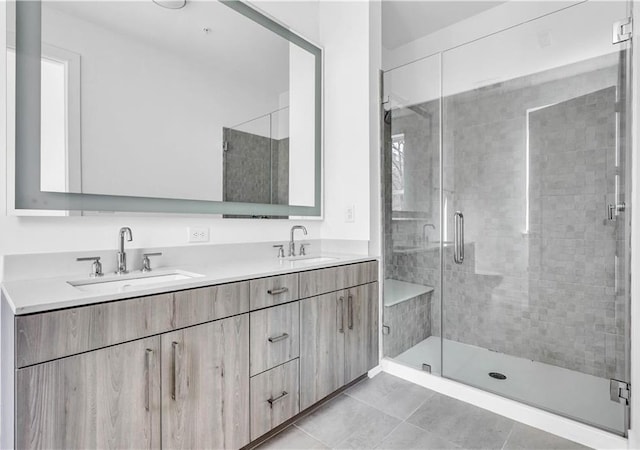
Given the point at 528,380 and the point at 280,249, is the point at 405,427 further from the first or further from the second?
the point at 280,249

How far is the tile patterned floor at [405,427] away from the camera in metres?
1.59

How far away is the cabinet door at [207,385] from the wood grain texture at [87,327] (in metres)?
0.10

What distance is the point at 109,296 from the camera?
41.1 inches

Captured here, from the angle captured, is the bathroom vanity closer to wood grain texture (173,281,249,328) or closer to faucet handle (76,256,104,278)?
wood grain texture (173,281,249,328)

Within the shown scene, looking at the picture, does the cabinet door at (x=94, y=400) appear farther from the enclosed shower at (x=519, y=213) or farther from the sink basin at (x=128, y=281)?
the enclosed shower at (x=519, y=213)

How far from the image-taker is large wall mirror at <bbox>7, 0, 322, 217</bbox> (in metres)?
1.32

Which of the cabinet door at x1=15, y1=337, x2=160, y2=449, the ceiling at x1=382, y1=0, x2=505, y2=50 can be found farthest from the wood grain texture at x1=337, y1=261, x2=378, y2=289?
the ceiling at x1=382, y1=0, x2=505, y2=50

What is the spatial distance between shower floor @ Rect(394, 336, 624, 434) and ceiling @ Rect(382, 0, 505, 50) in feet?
8.56

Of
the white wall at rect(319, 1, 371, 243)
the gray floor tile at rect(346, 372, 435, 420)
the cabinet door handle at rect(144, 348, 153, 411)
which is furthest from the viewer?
the white wall at rect(319, 1, 371, 243)

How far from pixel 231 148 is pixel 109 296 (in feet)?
3.77

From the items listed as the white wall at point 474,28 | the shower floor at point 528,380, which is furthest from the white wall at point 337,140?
the white wall at point 474,28

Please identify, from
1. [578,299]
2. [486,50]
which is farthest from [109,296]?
[486,50]

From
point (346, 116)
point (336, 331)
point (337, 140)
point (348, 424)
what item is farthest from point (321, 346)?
point (346, 116)

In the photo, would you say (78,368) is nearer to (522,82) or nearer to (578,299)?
(578,299)
